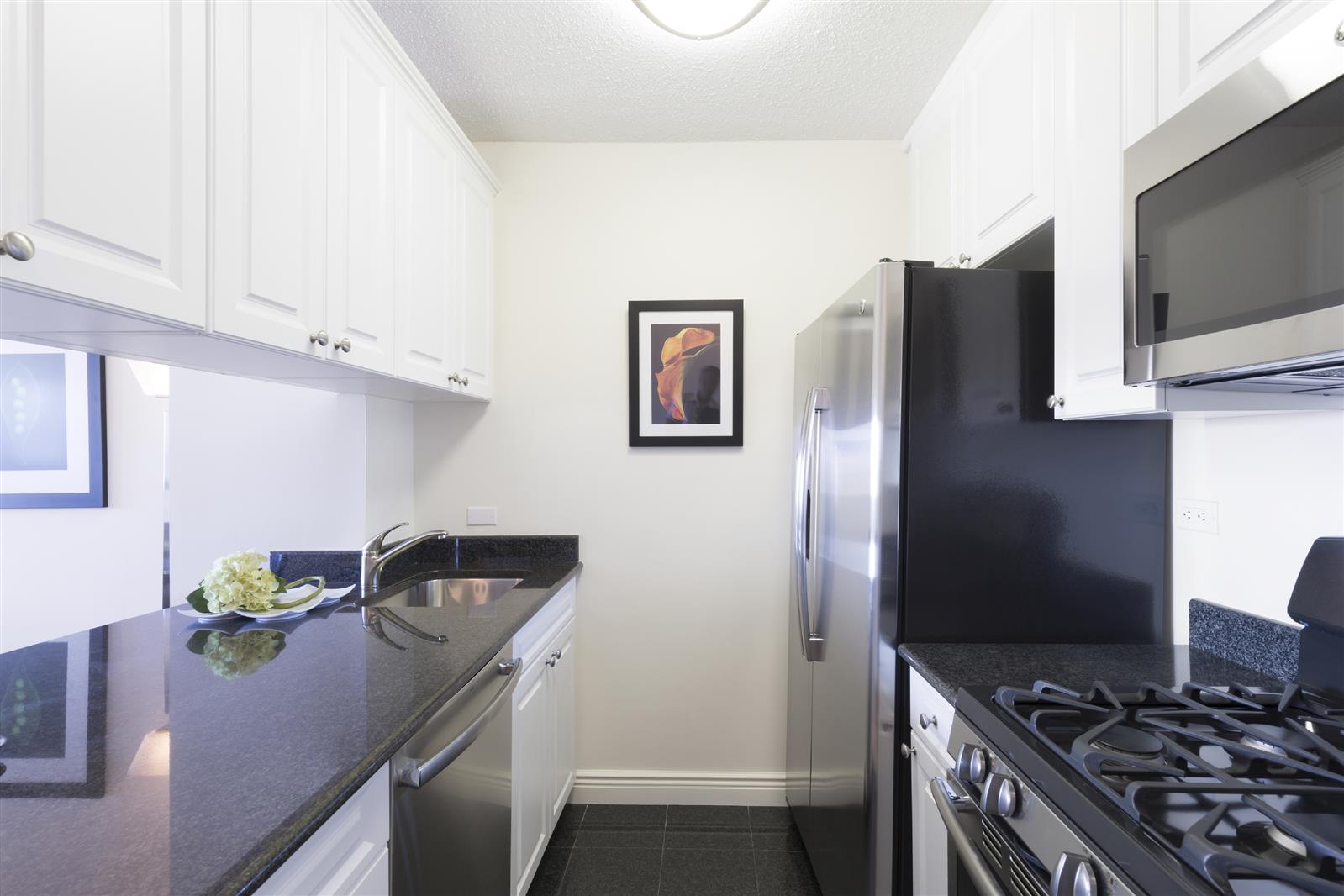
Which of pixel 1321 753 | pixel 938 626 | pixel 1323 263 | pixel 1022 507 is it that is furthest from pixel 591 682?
pixel 1323 263

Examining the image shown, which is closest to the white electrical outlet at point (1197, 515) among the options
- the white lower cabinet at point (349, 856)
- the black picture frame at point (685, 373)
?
the black picture frame at point (685, 373)

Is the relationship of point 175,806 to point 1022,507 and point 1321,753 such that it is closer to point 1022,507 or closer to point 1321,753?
point 1321,753

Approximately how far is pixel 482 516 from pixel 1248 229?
7.80ft

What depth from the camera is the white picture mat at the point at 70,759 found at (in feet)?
2.53

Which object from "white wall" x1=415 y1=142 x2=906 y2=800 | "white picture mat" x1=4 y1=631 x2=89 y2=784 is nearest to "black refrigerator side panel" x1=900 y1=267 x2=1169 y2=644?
"white wall" x1=415 y1=142 x2=906 y2=800

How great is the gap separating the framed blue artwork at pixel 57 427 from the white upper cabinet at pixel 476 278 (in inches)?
44.0

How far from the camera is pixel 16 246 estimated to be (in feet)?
2.44

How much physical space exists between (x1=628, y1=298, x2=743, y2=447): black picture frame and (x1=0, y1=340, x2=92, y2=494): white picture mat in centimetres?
178

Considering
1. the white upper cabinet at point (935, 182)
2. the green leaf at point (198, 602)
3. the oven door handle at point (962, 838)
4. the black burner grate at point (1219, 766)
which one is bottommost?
the oven door handle at point (962, 838)

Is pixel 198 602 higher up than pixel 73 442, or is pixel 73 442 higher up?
pixel 73 442

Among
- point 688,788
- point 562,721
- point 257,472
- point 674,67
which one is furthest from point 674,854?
point 674,67

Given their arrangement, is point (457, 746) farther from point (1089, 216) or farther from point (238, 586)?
point (1089, 216)

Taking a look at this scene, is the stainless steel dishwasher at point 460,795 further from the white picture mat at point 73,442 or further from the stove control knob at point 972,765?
the white picture mat at point 73,442

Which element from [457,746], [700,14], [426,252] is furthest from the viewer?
[426,252]
